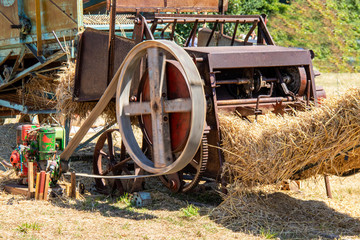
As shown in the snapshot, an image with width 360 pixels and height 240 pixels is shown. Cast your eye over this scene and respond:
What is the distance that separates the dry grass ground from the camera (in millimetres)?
4234

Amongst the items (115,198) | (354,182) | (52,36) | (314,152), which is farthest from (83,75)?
(354,182)

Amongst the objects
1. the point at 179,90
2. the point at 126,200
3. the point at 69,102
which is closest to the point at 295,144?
the point at 179,90

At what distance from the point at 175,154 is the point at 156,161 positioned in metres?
0.21

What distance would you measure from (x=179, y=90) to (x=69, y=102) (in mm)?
2445

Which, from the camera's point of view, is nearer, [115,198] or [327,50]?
[115,198]

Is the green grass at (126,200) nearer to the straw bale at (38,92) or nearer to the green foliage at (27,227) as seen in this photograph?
the green foliage at (27,227)

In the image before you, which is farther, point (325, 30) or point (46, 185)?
point (325, 30)

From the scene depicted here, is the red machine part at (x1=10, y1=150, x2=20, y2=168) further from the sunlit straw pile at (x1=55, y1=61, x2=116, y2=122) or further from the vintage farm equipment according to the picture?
the sunlit straw pile at (x1=55, y1=61, x2=116, y2=122)

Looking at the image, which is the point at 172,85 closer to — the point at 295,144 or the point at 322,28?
the point at 295,144

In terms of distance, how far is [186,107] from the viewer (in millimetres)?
4363

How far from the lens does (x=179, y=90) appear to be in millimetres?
4562

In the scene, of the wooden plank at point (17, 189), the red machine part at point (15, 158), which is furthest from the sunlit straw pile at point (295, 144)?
the red machine part at point (15, 158)

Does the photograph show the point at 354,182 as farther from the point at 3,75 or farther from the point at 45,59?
the point at 3,75

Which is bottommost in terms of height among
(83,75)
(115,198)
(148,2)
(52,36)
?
(115,198)
